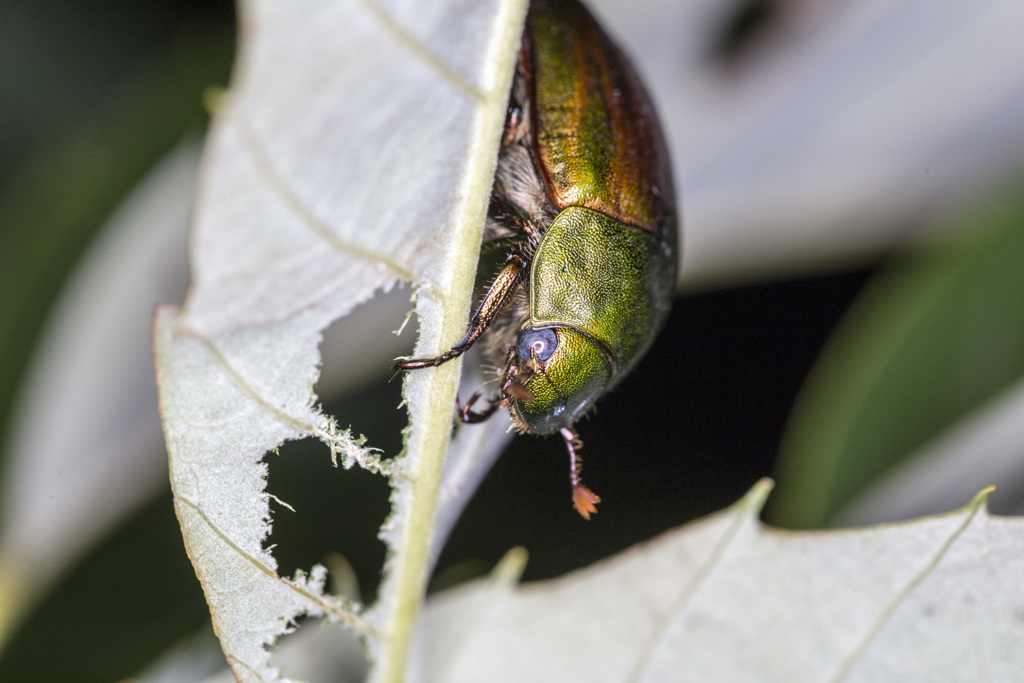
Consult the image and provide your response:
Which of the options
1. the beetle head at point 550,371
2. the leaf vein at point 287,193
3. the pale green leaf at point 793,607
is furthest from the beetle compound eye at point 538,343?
the leaf vein at point 287,193

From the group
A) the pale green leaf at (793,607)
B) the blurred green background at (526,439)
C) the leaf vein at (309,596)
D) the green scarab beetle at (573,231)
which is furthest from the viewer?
the blurred green background at (526,439)

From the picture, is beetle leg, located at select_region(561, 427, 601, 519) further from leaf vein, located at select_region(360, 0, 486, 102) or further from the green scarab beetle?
leaf vein, located at select_region(360, 0, 486, 102)

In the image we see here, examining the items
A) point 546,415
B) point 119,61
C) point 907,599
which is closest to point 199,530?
point 546,415

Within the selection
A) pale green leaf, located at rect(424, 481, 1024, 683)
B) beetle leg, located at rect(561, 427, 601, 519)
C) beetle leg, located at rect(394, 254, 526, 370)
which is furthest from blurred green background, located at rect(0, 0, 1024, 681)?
pale green leaf, located at rect(424, 481, 1024, 683)

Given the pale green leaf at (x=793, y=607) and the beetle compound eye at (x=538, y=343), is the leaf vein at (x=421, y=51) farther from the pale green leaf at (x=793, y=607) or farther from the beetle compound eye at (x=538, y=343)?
the pale green leaf at (x=793, y=607)

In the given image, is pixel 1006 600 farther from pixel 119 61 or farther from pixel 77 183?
pixel 119 61

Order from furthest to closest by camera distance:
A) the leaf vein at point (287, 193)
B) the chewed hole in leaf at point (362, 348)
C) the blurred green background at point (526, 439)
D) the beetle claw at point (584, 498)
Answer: the chewed hole in leaf at point (362, 348)
the blurred green background at point (526, 439)
the beetle claw at point (584, 498)
the leaf vein at point (287, 193)
